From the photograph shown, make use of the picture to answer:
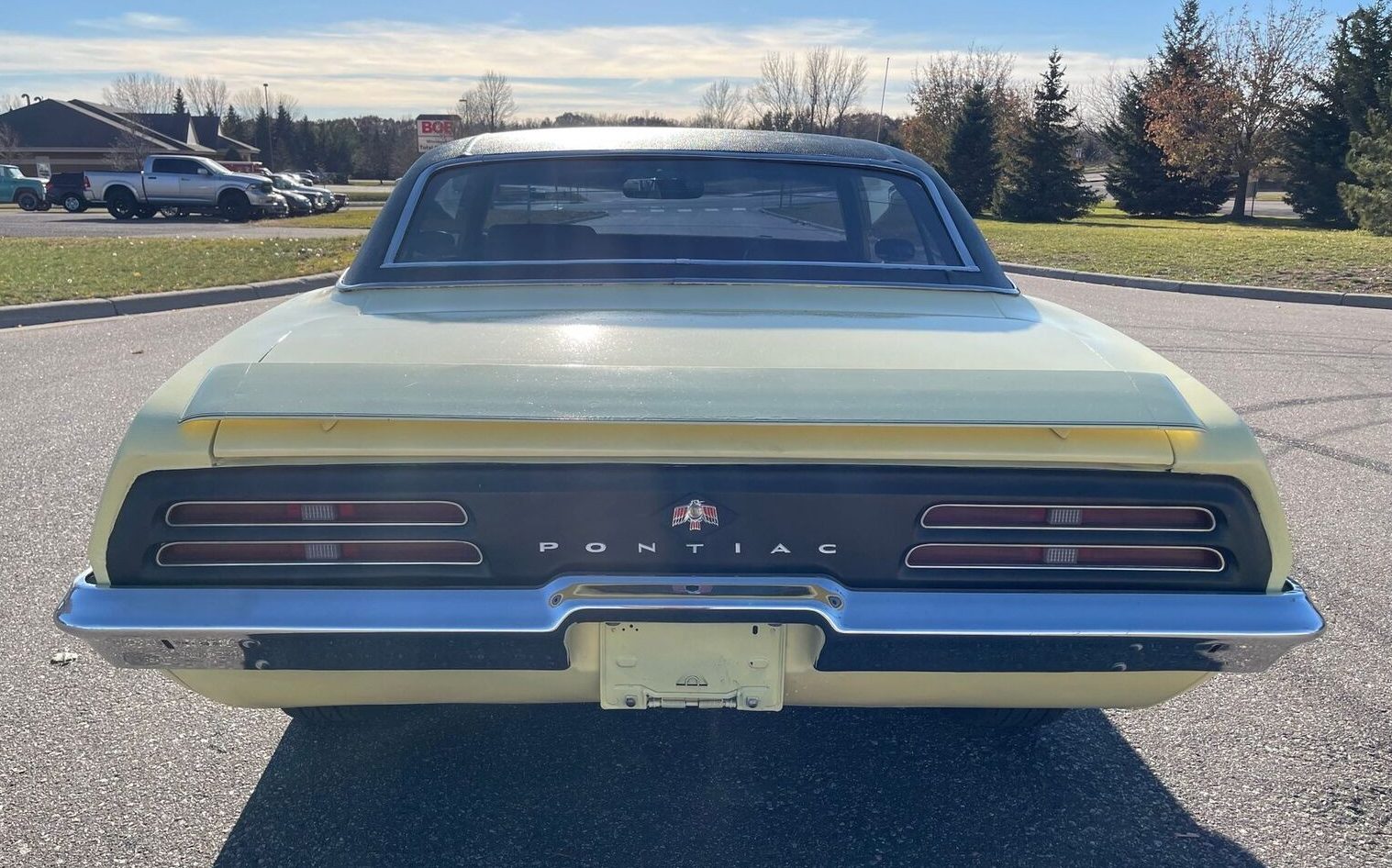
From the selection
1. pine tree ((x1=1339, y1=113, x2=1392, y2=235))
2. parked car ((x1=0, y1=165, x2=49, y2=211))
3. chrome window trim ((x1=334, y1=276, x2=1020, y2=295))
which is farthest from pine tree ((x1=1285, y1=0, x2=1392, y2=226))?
parked car ((x1=0, y1=165, x2=49, y2=211))

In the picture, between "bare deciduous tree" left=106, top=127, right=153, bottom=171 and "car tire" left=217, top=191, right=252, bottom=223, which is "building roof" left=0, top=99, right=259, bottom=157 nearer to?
"bare deciduous tree" left=106, top=127, right=153, bottom=171

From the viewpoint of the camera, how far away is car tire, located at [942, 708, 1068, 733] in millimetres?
2703

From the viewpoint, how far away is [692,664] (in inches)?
82.9

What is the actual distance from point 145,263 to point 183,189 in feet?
51.5

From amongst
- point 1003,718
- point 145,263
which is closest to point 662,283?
point 1003,718

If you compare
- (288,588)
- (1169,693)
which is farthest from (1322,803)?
(288,588)

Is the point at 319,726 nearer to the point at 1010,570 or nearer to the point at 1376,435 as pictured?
the point at 1010,570

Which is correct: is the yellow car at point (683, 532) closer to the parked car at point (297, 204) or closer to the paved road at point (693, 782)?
the paved road at point (693, 782)

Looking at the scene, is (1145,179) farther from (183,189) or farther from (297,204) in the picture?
(183,189)

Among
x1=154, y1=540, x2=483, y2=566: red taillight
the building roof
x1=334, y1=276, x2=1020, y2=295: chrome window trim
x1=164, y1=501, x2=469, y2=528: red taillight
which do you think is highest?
the building roof

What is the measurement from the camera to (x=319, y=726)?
284 cm

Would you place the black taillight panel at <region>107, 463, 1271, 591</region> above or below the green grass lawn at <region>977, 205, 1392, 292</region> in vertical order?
below

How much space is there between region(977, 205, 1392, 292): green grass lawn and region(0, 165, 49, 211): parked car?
2837cm

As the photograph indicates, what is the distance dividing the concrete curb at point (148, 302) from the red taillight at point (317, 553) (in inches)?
353
